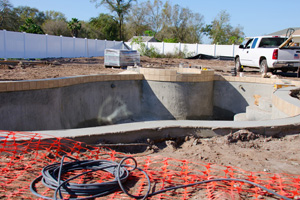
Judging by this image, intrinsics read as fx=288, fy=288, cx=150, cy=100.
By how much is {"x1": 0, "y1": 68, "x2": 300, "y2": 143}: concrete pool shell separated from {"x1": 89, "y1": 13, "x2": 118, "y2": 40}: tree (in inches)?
1709

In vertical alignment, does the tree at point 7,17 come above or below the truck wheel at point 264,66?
above

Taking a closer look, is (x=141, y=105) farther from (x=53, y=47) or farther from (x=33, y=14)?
(x=33, y=14)

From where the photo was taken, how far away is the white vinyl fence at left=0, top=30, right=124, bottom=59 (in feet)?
74.5

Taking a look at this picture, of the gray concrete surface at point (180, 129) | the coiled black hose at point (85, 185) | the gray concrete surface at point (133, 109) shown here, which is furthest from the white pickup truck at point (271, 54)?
the coiled black hose at point (85, 185)

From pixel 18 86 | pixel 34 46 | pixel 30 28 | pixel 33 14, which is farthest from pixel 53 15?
pixel 18 86

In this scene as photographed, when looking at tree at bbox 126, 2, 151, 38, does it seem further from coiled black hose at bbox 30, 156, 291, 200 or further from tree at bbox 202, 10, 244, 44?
coiled black hose at bbox 30, 156, 291, 200

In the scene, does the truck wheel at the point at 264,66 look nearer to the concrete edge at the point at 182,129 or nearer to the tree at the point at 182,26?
the concrete edge at the point at 182,129

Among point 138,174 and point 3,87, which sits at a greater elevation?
point 3,87

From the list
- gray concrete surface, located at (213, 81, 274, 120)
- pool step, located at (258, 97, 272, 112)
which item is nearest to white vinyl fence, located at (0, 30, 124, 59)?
gray concrete surface, located at (213, 81, 274, 120)

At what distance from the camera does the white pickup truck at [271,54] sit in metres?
13.2

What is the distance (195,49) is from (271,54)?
24.6 meters

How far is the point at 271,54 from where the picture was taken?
1334 cm

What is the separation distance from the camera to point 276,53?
13156 mm

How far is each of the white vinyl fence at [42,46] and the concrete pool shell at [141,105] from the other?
14799mm
